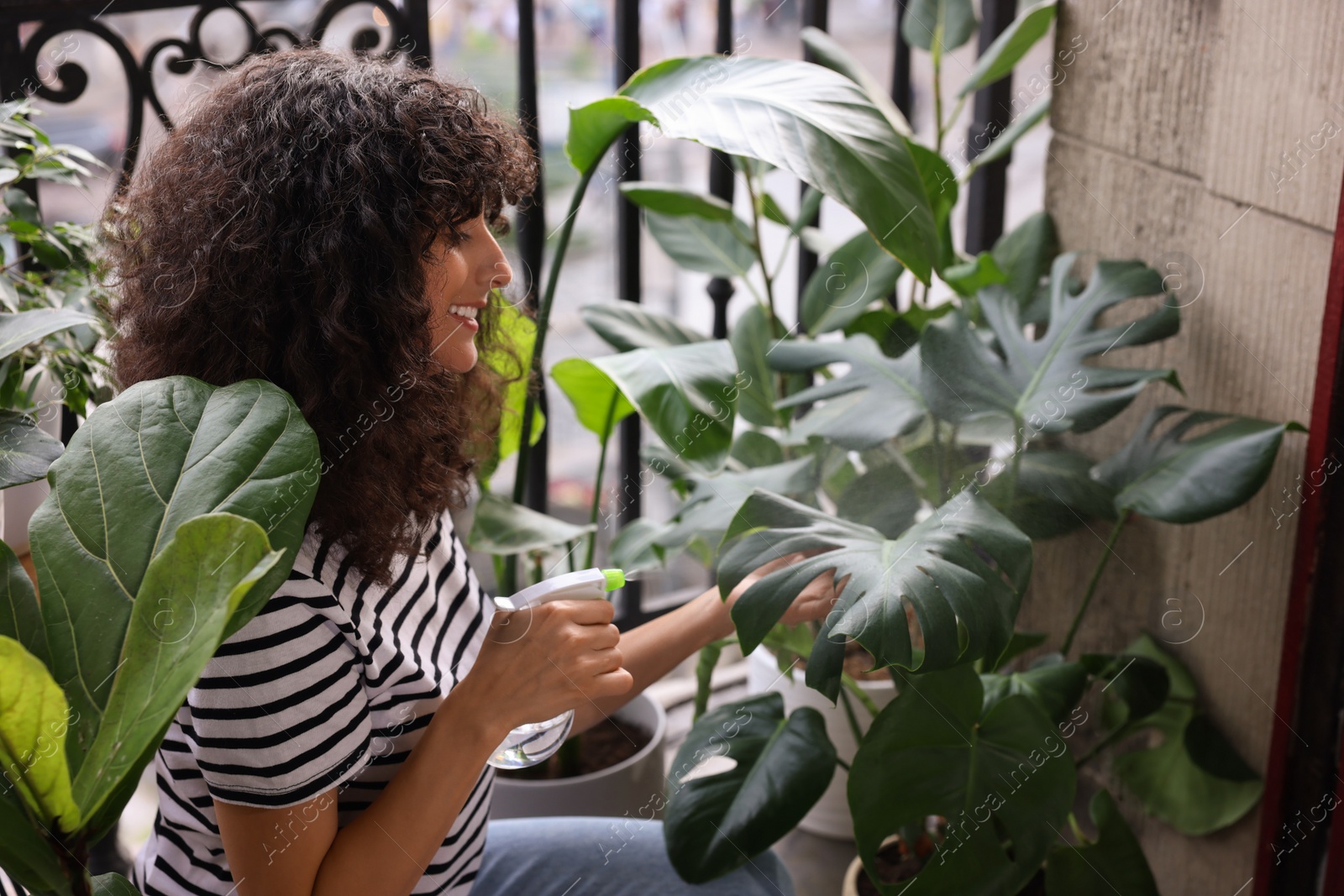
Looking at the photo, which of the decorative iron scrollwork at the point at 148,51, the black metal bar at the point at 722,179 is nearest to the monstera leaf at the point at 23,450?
the decorative iron scrollwork at the point at 148,51

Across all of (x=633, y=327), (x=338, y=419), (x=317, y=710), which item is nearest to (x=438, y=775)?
(x=317, y=710)

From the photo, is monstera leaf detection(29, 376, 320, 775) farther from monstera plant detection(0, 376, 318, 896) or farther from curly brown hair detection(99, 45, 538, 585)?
curly brown hair detection(99, 45, 538, 585)

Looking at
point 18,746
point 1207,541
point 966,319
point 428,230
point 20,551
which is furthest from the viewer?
point 1207,541

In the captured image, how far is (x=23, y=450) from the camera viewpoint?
0.72 meters

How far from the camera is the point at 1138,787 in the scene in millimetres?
1400

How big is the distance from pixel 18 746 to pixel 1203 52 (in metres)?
1.29

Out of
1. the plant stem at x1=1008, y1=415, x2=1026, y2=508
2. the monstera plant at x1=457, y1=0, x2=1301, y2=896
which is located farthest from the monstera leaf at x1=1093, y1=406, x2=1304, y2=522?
the plant stem at x1=1008, y1=415, x2=1026, y2=508

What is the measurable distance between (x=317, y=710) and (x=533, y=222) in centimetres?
88

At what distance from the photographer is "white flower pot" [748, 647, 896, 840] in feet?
4.85

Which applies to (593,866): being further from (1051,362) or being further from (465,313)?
(1051,362)

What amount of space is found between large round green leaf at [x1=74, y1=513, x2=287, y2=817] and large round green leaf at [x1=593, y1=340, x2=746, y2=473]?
0.56m

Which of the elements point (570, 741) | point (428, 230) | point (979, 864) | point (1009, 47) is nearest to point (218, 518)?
point (428, 230)

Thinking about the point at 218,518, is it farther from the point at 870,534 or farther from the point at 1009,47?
the point at 1009,47

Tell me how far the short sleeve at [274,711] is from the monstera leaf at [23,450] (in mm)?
163
